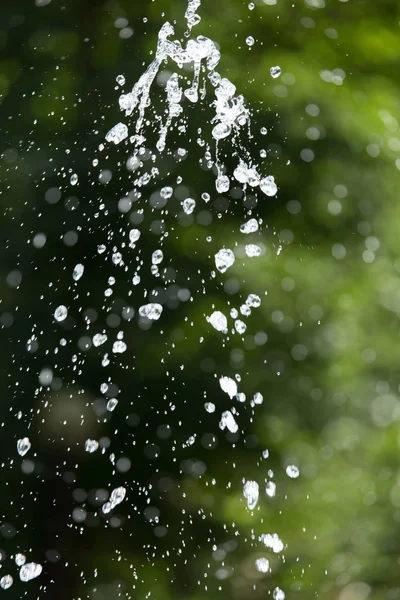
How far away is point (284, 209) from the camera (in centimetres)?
55

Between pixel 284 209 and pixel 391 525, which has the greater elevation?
pixel 284 209

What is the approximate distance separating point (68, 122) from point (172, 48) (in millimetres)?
98

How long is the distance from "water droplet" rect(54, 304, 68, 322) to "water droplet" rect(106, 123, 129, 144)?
131mm

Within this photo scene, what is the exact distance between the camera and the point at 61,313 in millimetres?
542

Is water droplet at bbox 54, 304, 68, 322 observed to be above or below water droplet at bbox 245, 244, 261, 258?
below

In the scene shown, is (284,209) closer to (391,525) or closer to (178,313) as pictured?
(178,313)

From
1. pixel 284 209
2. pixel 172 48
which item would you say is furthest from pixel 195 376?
pixel 172 48

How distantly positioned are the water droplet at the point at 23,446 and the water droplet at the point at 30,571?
85 mm

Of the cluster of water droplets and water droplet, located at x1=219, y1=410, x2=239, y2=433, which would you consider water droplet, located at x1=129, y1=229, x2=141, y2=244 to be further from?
water droplet, located at x1=219, y1=410, x2=239, y2=433

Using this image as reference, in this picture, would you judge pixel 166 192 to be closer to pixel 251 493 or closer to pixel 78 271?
pixel 78 271

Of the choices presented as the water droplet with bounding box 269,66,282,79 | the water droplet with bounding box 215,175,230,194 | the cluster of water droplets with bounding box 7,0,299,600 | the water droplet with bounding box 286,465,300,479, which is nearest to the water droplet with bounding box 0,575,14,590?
the cluster of water droplets with bounding box 7,0,299,600

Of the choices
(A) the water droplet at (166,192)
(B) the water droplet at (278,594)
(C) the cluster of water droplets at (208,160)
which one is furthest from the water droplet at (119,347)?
(B) the water droplet at (278,594)

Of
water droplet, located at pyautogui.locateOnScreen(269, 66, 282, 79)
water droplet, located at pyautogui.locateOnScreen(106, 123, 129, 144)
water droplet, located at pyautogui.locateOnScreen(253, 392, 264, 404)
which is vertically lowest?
water droplet, located at pyautogui.locateOnScreen(253, 392, 264, 404)

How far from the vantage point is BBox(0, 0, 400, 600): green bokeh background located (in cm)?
53
